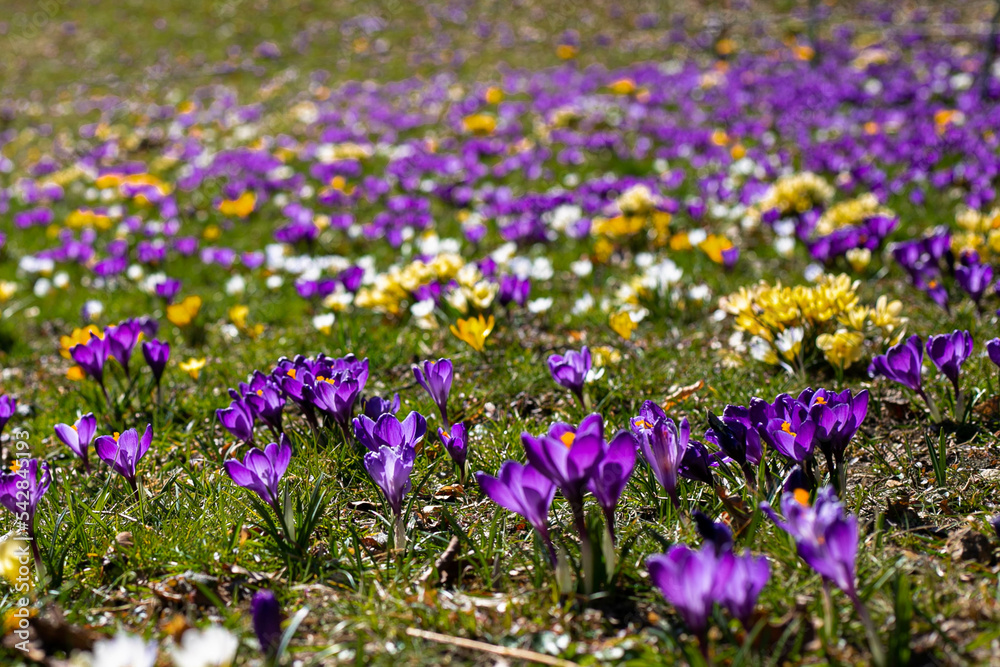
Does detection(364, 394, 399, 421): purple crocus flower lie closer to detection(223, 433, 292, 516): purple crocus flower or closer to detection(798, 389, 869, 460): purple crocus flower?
detection(223, 433, 292, 516): purple crocus flower

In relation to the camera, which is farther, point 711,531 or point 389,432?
point 389,432

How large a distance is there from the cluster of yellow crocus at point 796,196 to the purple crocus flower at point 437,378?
4.84 m

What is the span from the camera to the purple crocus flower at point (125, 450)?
284 cm

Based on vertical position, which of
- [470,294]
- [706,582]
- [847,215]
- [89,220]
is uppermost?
[89,220]

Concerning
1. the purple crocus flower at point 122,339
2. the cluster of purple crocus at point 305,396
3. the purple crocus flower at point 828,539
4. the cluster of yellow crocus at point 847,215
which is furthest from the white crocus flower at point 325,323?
A: the cluster of yellow crocus at point 847,215

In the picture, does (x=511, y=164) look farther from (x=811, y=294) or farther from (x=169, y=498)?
(x=169, y=498)

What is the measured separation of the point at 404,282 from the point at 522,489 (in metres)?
3.13

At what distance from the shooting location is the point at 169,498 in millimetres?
3018

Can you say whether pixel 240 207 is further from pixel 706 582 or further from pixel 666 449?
pixel 706 582

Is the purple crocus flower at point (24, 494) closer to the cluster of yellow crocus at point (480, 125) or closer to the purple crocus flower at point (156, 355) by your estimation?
the purple crocus flower at point (156, 355)

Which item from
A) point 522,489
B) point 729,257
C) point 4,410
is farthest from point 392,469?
point 729,257

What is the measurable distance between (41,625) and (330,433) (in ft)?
4.50

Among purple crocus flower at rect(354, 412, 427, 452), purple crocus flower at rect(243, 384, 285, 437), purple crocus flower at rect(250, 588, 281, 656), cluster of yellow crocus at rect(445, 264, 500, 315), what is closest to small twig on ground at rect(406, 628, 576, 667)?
purple crocus flower at rect(250, 588, 281, 656)

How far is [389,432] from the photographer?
262 cm
